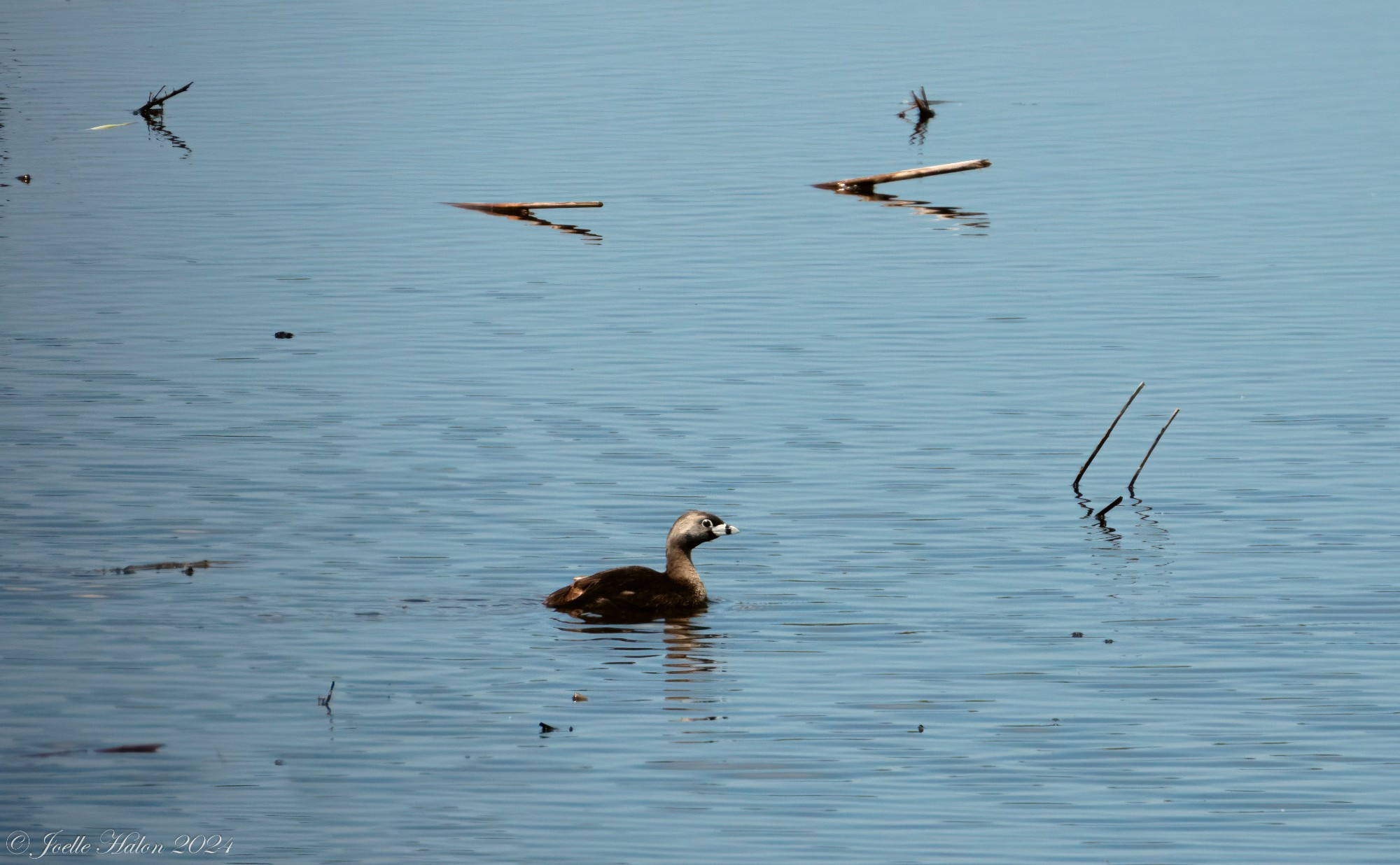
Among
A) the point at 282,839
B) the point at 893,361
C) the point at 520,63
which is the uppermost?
the point at 282,839

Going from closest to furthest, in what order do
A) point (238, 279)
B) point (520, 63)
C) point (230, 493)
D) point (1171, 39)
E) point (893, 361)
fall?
point (230, 493) < point (893, 361) < point (238, 279) < point (520, 63) < point (1171, 39)

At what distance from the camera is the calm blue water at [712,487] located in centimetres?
1436

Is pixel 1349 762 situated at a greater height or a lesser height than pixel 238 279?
greater

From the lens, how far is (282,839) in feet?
43.2

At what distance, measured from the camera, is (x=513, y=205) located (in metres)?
41.1

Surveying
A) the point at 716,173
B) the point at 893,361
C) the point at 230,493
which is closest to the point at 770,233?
the point at 716,173

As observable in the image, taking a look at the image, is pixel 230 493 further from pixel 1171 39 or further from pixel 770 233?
pixel 1171 39

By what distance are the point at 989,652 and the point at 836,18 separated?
72.3m

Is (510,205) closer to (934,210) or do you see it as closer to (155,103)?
(934,210)

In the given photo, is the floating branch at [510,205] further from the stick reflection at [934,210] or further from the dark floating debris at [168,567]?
the dark floating debris at [168,567]

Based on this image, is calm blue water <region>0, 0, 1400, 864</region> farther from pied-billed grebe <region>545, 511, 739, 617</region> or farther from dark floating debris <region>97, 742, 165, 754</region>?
pied-billed grebe <region>545, 511, 739, 617</region>

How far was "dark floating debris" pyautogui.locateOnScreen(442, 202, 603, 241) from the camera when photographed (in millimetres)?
40350

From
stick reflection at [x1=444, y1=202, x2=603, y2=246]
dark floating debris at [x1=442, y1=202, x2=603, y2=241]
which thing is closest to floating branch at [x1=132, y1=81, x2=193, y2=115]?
dark floating debris at [x1=442, y1=202, x2=603, y2=241]

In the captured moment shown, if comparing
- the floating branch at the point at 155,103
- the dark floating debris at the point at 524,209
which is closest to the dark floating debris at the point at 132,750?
the dark floating debris at the point at 524,209
